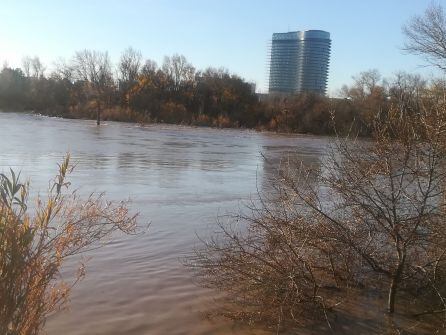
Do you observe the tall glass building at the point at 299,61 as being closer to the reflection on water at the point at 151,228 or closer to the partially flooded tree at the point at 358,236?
the reflection on water at the point at 151,228

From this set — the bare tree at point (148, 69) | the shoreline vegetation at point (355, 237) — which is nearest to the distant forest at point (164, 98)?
the bare tree at point (148, 69)

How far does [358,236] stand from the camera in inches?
261

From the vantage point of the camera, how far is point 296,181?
6.89 meters

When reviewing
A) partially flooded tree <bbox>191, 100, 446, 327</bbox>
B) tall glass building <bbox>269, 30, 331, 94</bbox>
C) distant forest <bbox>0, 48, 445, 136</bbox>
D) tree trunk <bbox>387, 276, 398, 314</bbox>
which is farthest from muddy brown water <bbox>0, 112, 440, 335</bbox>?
tall glass building <bbox>269, 30, 331, 94</bbox>

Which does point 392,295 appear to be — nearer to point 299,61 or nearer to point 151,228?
point 151,228

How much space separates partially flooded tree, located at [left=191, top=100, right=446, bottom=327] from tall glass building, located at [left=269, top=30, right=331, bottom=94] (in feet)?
281

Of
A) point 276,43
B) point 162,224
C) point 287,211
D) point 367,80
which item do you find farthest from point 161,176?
point 276,43

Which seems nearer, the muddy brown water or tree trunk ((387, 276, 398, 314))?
the muddy brown water

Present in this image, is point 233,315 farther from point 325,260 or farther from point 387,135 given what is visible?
point 387,135

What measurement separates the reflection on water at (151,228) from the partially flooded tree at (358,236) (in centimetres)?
59

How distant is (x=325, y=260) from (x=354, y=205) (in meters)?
1.14

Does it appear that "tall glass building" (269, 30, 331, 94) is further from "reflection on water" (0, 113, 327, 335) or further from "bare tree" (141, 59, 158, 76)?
"reflection on water" (0, 113, 327, 335)

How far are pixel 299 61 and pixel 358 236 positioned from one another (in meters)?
96.0

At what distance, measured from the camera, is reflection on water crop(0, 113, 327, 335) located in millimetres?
6395
